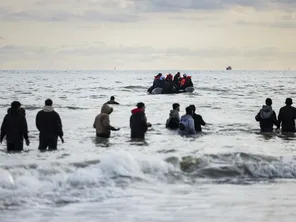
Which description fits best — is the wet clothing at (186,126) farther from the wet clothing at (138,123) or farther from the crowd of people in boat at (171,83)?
the crowd of people in boat at (171,83)

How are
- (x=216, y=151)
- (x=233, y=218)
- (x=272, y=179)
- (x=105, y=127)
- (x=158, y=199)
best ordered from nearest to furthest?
(x=233, y=218) → (x=158, y=199) → (x=272, y=179) → (x=216, y=151) → (x=105, y=127)

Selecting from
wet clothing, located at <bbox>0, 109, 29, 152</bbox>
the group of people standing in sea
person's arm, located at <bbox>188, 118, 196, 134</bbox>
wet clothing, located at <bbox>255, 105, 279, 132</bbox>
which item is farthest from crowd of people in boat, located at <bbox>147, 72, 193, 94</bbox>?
wet clothing, located at <bbox>0, 109, 29, 152</bbox>

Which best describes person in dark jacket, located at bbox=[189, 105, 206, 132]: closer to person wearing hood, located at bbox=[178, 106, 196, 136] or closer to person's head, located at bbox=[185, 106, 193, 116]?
person wearing hood, located at bbox=[178, 106, 196, 136]

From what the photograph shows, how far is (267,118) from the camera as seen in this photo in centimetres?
1991

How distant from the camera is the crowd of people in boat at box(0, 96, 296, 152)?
14.4 meters

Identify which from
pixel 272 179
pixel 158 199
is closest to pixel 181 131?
pixel 272 179

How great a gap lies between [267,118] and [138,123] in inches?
189

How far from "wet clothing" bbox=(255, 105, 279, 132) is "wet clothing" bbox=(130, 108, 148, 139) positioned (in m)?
4.21

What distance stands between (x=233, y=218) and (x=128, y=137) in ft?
34.1

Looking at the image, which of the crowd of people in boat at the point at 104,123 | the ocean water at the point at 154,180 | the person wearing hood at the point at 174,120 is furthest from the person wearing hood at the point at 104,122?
the person wearing hood at the point at 174,120

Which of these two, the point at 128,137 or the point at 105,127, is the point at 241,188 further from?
the point at 128,137

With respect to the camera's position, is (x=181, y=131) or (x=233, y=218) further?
(x=181, y=131)

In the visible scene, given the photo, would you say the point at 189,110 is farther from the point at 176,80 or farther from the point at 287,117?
the point at 176,80

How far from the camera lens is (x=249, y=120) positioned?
1085 inches
